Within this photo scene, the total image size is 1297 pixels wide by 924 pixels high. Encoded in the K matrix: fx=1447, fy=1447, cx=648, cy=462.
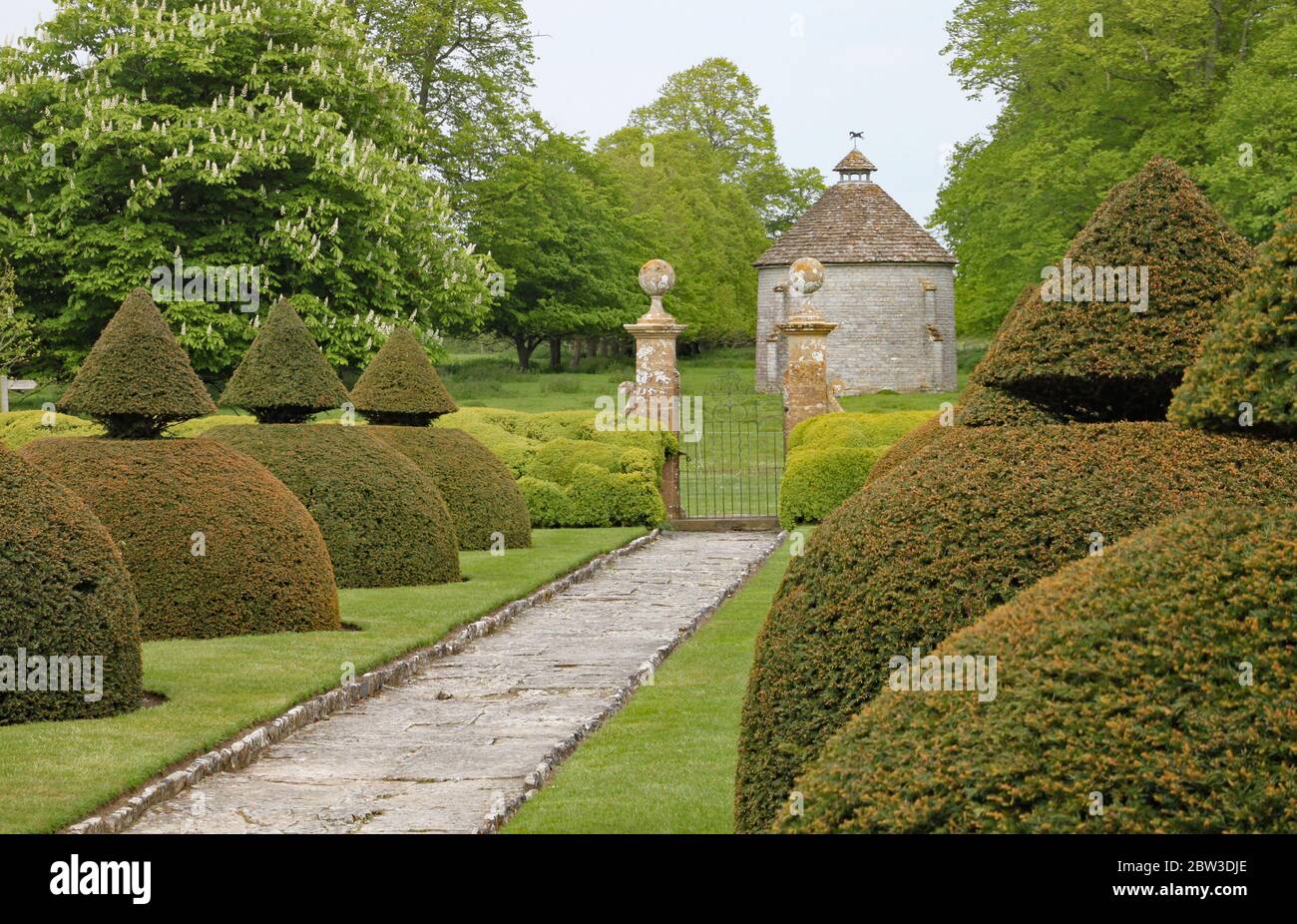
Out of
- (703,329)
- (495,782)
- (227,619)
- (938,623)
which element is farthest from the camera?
(703,329)

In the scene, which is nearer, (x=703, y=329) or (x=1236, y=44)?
(x=1236, y=44)

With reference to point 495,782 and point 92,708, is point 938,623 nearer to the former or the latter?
point 495,782

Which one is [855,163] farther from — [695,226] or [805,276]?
[805,276]

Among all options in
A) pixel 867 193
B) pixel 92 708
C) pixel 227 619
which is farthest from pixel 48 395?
pixel 92 708

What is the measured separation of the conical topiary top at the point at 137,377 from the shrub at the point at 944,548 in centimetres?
800

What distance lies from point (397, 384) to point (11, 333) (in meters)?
18.6

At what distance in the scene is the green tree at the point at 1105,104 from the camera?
34.0m

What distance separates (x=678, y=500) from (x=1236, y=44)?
23783 mm

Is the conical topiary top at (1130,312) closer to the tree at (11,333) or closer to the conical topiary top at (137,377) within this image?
the conical topiary top at (137,377)

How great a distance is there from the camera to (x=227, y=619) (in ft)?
39.4

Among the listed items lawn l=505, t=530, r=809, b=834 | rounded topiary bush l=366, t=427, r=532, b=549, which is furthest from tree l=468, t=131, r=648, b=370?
lawn l=505, t=530, r=809, b=834

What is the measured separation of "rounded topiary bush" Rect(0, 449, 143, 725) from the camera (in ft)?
28.1

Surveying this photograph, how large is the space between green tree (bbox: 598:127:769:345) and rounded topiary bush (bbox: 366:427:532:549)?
126ft

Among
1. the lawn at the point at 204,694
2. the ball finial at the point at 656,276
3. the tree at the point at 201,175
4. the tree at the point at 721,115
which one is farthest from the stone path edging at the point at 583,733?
the tree at the point at 721,115
